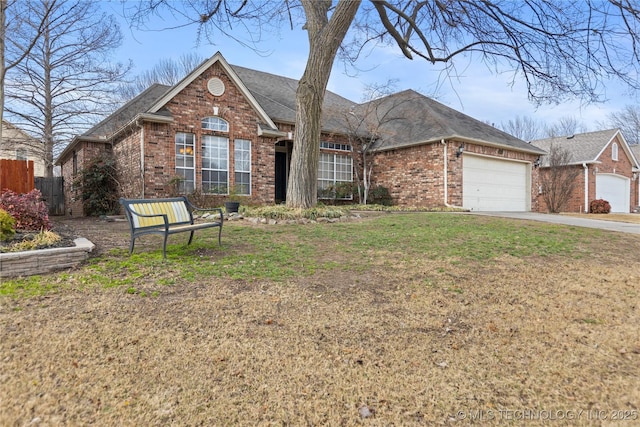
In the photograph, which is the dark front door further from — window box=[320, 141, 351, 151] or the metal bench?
the metal bench

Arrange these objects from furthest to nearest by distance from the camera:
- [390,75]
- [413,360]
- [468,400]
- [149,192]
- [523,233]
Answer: [390,75] < [149,192] < [523,233] < [413,360] < [468,400]

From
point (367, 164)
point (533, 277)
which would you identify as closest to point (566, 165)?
point (367, 164)

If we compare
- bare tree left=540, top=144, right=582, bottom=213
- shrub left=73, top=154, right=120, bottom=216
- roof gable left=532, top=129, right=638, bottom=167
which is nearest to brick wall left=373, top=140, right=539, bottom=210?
bare tree left=540, top=144, right=582, bottom=213

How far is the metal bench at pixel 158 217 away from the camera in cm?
491

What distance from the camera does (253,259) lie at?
509cm

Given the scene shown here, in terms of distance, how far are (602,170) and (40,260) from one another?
2710cm

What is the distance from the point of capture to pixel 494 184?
1620 centimetres

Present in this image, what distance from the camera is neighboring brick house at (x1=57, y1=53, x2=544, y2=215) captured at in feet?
38.4

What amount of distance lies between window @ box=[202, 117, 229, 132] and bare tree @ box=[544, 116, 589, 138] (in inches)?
1642

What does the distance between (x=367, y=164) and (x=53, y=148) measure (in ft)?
55.1

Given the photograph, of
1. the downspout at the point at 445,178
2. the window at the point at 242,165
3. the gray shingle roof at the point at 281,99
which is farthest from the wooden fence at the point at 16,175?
the downspout at the point at 445,178

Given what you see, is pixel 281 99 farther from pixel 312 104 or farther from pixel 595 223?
pixel 595 223

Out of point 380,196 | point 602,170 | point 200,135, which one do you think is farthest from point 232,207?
point 602,170

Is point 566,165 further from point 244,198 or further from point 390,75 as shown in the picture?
point 244,198
